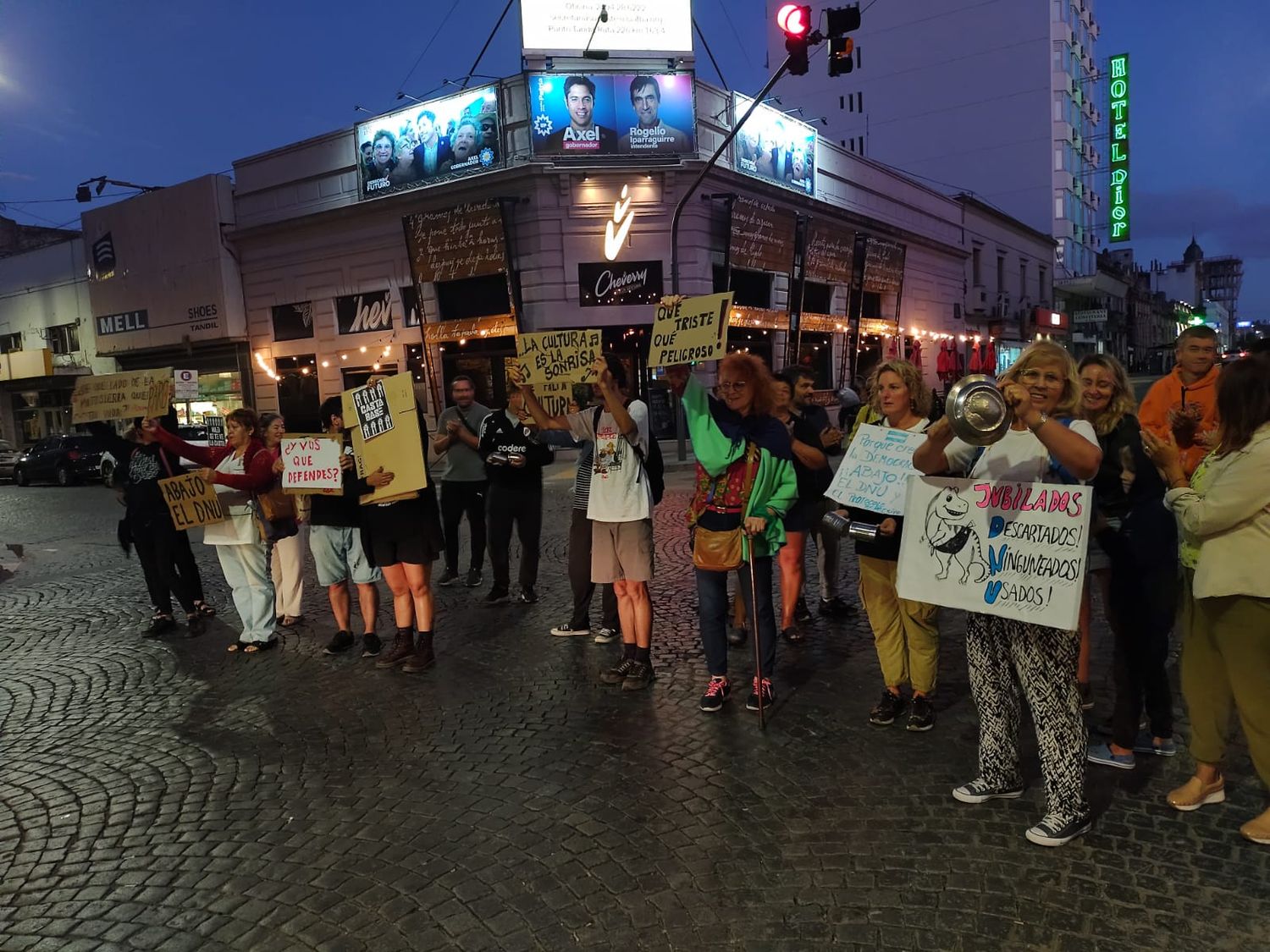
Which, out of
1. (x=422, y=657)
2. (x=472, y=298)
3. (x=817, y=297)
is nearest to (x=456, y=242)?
(x=472, y=298)

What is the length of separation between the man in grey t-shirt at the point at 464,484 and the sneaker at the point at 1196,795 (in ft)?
18.5

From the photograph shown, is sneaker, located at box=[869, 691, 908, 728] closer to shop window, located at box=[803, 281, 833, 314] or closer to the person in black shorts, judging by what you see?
the person in black shorts

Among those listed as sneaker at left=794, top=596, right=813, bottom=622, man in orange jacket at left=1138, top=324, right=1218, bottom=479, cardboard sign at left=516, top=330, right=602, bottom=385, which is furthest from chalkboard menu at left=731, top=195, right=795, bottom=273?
man in orange jacket at left=1138, top=324, right=1218, bottom=479

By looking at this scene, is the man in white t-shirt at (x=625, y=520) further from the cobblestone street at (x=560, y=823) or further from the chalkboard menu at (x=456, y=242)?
the chalkboard menu at (x=456, y=242)

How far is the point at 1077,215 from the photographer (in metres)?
50.1

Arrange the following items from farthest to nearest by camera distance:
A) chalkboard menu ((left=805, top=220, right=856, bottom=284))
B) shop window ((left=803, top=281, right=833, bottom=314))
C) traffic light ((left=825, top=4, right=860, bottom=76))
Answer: shop window ((left=803, top=281, right=833, bottom=314)), chalkboard menu ((left=805, top=220, right=856, bottom=284)), traffic light ((left=825, top=4, right=860, bottom=76))

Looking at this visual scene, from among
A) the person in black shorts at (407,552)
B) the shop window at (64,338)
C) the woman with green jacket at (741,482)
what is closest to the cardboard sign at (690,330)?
the woman with green jacket at (741,482)

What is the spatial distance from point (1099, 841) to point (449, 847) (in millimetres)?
2608

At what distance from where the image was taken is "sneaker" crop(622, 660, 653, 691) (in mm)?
5043

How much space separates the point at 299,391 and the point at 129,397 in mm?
19346

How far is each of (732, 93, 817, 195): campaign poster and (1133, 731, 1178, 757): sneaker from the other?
67.5 feet

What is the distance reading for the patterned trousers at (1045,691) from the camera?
125 inches

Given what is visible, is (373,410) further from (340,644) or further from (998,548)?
(998,548)

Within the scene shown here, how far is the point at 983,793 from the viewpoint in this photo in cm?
351
